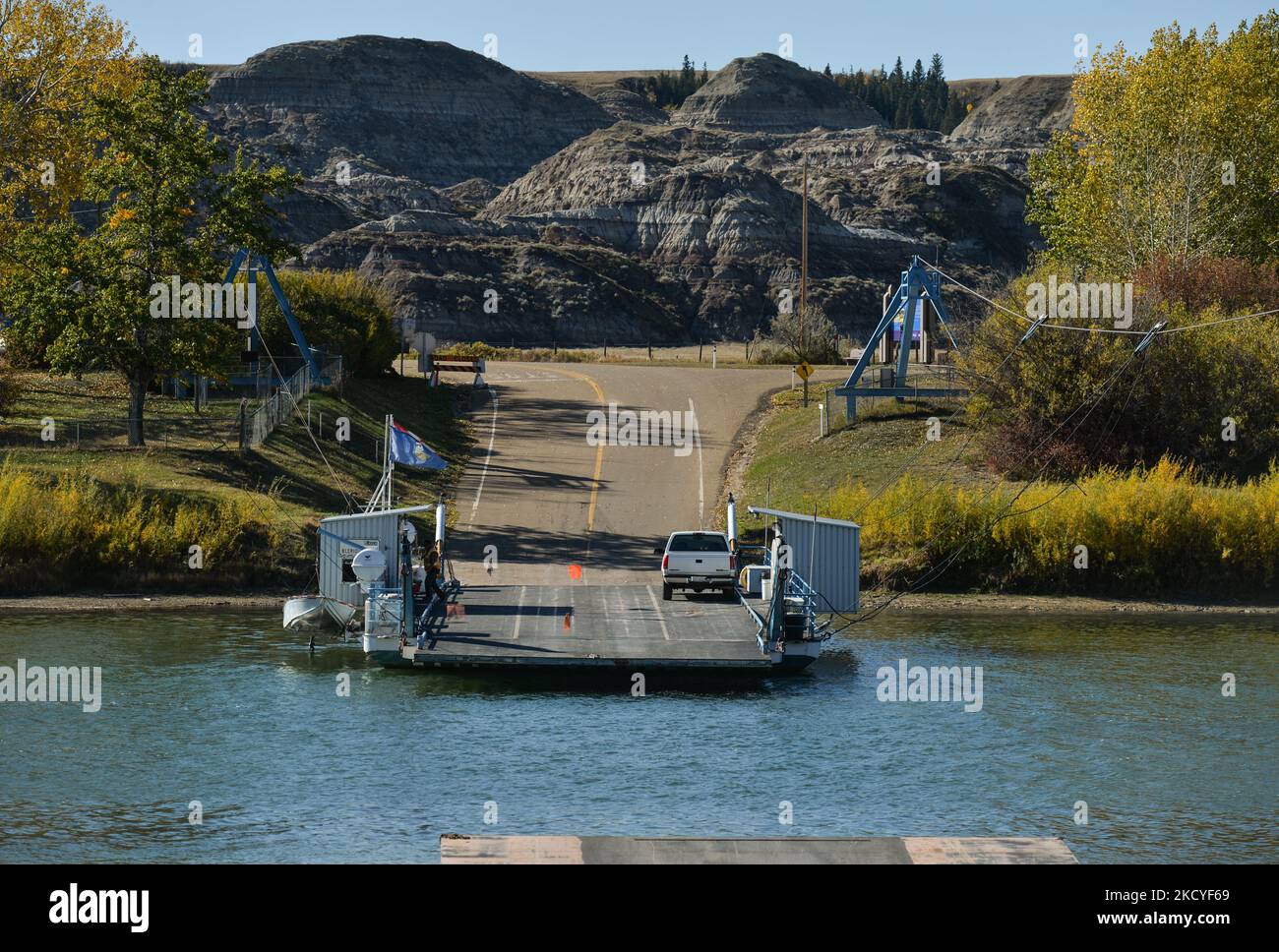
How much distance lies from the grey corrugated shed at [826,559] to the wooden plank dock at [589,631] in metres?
2.09

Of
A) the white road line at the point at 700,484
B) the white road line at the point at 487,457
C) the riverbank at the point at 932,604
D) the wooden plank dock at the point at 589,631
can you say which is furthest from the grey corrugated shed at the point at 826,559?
the white road line at the point at 487,457

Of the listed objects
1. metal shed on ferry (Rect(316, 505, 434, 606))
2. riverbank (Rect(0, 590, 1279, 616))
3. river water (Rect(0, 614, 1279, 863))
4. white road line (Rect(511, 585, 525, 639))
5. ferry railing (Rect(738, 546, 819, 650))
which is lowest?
river water (Rect(0, 614, 1279, 863))

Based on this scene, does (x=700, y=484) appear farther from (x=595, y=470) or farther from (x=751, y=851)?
(x=751, y=851)

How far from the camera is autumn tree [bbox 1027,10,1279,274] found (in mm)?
75188

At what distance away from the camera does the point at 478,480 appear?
196 feet

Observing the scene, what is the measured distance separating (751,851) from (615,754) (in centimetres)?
832

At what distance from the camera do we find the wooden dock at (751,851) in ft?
67.8

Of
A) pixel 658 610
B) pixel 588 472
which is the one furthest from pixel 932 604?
pixel 588 472

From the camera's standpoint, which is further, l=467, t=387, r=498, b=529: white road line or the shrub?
l=467, t=387, r=498, b=529: white road line

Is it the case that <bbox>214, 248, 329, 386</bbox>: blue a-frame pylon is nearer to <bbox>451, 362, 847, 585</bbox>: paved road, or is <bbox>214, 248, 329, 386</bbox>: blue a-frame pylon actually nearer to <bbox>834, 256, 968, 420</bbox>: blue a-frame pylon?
<bbox>451, 362, 847, 585</bbox>: paved road

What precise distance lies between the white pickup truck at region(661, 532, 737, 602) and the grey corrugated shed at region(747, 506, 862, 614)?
2158mm

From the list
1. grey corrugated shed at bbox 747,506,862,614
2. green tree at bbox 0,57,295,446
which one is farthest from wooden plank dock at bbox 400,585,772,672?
green tree at bbox 0,57,295,446

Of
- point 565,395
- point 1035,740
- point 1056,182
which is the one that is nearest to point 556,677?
point 1035,740

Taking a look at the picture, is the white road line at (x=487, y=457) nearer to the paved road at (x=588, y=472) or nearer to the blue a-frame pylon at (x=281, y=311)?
the paved road at (x=588, y=472)
